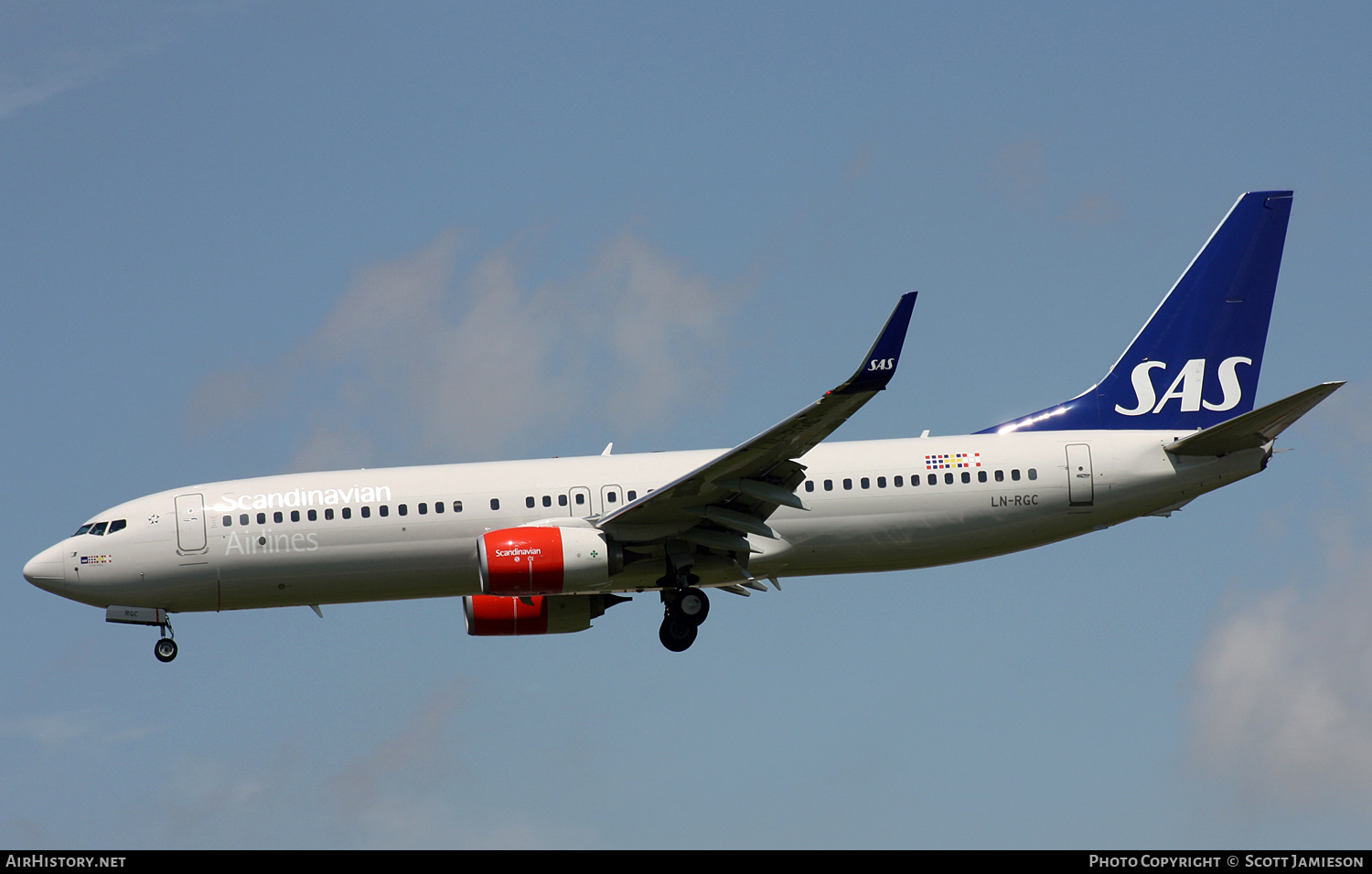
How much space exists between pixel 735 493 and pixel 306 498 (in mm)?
8724

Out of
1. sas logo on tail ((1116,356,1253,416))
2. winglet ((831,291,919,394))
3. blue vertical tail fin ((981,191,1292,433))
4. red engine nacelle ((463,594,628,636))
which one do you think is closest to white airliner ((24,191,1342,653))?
red engine nacelle ((463,594,628,636))

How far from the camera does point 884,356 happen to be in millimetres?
26484

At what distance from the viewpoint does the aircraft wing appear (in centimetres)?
2862

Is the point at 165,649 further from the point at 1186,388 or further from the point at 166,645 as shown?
the point at 1186,388

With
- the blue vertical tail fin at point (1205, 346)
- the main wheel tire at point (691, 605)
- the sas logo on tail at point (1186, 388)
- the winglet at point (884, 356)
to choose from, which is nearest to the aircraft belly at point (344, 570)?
the main wheel tire at point (691, 605)

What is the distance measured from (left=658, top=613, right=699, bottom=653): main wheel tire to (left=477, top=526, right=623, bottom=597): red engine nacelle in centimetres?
213

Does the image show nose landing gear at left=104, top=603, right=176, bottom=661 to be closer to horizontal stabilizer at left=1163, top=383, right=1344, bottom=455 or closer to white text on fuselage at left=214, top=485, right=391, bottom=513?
white text on fuselage at left=214, top=485, right=391, bottom=513

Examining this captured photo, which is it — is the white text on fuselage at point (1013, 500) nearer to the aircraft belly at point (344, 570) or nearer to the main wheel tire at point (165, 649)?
the aircraft belly at point (344, 570)

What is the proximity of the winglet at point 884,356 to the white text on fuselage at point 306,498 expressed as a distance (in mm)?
10375

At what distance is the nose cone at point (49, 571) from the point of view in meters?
32.5

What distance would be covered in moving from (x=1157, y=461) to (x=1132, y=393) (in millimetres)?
3019

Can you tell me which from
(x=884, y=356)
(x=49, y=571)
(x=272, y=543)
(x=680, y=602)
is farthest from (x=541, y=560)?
(x=49, y=571)

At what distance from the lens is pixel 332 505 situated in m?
31.9

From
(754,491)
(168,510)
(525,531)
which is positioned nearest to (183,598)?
(168,510)
